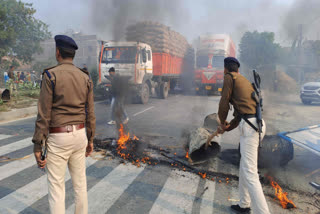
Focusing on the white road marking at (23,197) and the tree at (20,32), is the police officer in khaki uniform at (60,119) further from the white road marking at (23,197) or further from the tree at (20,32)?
the tree at (20,32)

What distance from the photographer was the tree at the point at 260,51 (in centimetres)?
3672

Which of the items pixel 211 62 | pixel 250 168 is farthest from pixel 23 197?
pixel 211 62

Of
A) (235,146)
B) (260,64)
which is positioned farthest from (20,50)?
(260,64)

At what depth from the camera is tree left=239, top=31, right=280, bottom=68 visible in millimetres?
36719

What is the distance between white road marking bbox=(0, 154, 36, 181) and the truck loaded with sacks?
7158 millimetres

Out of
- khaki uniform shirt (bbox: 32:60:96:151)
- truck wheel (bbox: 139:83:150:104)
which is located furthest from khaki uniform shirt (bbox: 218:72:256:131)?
→ truck wheel (bbox: 139:83:150:104)

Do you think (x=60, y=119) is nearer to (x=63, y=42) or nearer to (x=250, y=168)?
(x=63, y=42)

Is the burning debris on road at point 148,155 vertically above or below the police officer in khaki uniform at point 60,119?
below

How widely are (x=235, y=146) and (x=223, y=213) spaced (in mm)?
3018

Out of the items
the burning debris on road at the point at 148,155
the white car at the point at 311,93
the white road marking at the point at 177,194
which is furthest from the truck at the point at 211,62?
the white road marking at the point at 177,194

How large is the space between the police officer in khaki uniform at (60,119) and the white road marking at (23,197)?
48.0 inches

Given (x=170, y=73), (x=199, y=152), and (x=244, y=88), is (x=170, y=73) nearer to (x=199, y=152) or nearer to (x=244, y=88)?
(x=199, y=152)

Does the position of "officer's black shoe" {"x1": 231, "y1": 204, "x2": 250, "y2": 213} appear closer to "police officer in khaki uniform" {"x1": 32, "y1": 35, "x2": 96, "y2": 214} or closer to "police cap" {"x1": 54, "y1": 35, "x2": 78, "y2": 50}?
"police officer in khaki uniform" {"x1": 32, "y1": 35, "x2": 96, "y2": 214}

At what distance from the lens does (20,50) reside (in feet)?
77.1
